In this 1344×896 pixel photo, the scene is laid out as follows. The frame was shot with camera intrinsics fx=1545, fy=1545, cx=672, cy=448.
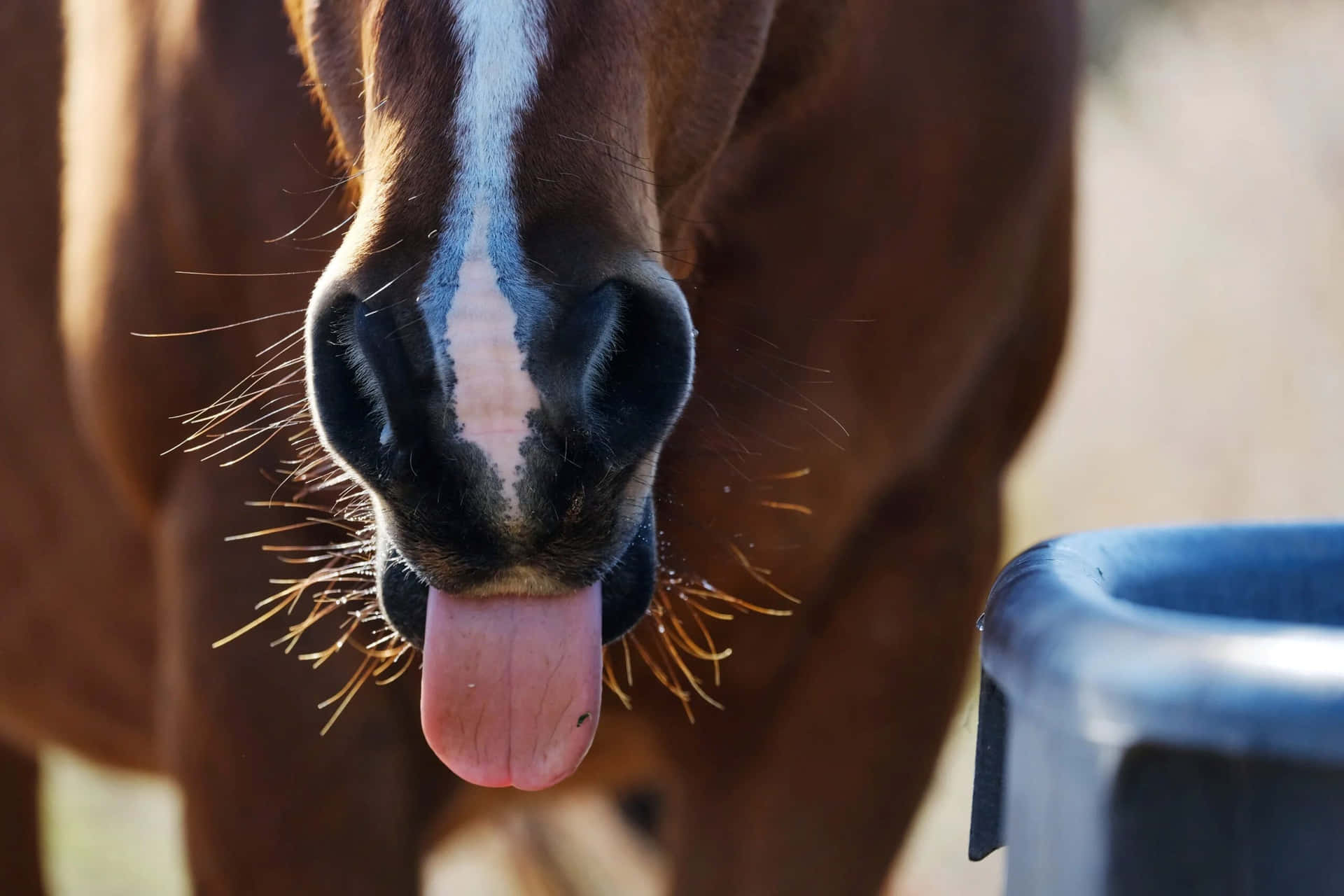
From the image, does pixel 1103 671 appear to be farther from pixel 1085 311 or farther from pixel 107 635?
pixel 1085 311

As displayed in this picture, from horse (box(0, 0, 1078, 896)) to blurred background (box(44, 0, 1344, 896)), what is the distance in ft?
5.49

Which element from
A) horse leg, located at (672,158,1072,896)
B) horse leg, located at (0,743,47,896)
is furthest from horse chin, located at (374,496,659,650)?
horse leg, located at (0,743,47,896)

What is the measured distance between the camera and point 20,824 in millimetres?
2781

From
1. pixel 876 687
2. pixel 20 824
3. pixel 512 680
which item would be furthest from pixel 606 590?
pixel 20 824

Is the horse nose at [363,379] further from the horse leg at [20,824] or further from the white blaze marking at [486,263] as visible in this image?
the horse leg at [20,824]

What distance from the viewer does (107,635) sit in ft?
6.77

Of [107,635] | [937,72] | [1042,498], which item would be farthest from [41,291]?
[1042,498]

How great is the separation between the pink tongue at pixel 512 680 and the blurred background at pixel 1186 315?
2.38m

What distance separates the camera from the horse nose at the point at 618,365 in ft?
3.30

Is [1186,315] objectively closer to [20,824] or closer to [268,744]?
[20,824]

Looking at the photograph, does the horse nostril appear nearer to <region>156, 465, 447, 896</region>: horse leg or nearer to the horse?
the horse

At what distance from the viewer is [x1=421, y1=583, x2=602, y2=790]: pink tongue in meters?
1.13

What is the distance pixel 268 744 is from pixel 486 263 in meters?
0.85

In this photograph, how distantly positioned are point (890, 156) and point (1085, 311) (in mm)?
4790
